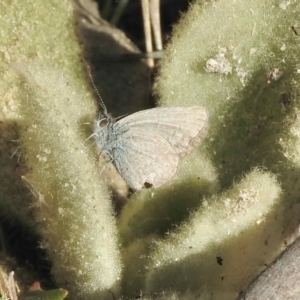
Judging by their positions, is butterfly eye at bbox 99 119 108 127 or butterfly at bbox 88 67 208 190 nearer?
butterfly at bbox 88 67 208 190

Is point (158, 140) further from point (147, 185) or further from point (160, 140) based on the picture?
point (147, 185)

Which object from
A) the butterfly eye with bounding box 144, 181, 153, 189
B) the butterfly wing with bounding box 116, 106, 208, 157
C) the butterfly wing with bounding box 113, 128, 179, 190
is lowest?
the butterfly eye with bounding box 144, 181, 153, 189

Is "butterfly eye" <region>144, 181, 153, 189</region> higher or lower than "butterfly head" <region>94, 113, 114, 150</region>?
lower

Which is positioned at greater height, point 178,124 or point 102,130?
point 178,124

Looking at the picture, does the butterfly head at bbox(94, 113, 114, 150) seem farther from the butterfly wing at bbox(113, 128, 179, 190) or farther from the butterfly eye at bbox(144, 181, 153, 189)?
the butterfly eye at bbox(144, 181, 153, 189)

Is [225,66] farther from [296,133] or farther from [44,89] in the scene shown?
[44,89]

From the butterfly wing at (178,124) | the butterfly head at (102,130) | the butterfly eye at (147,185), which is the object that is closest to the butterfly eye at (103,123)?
the butterfly head at (102,130)

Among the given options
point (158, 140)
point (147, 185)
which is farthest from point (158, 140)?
point (147, 185)

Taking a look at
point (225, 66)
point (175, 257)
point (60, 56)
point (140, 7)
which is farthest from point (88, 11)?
point (175, 257)

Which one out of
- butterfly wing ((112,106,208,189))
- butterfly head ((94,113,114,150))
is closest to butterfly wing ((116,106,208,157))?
butterfly wing ((112,106,208,189))
